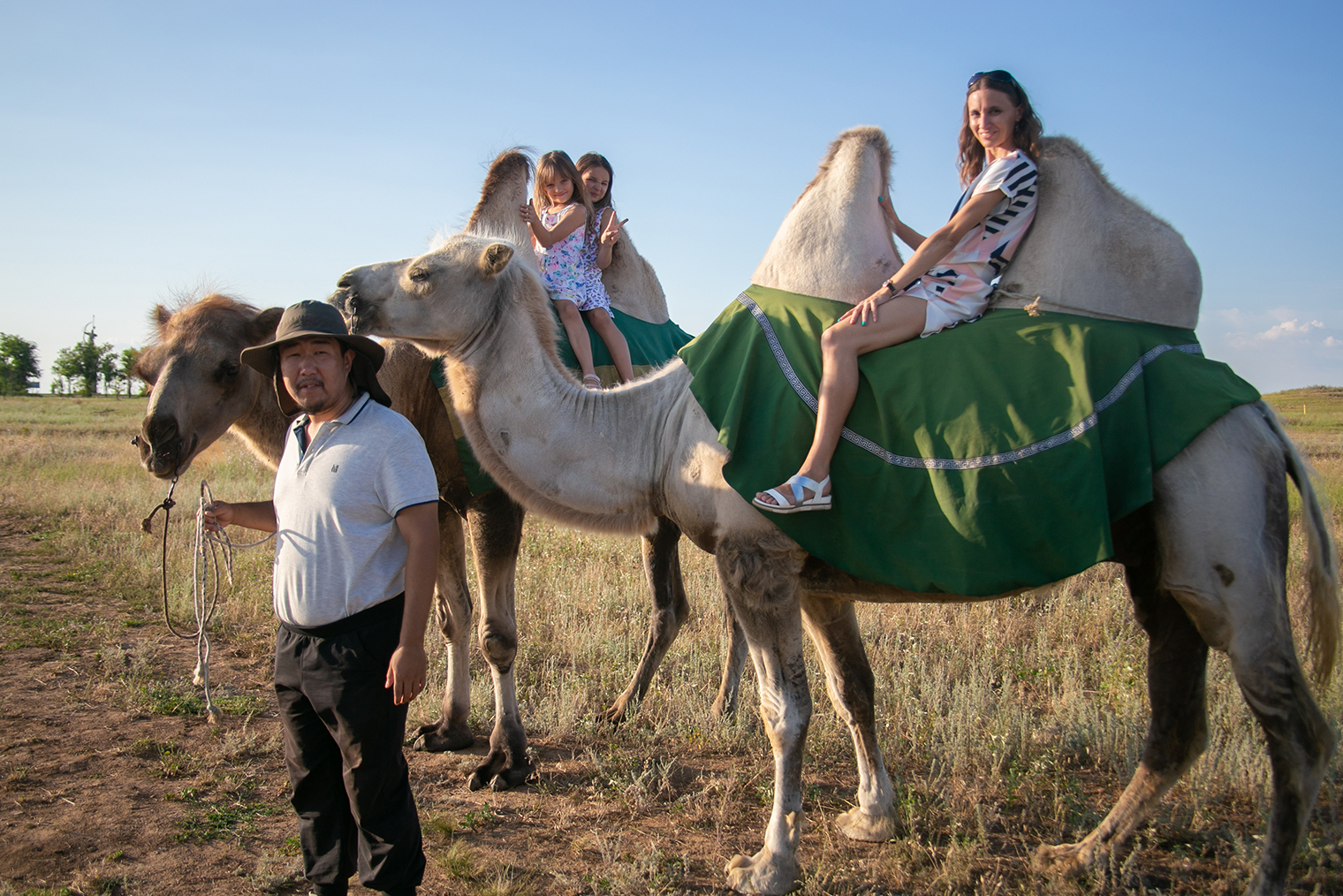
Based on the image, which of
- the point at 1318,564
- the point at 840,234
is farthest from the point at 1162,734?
Answer: the point at 840,234

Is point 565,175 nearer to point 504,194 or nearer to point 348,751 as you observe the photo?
point 504,194

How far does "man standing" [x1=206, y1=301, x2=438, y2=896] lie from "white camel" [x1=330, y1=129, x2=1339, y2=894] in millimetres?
872

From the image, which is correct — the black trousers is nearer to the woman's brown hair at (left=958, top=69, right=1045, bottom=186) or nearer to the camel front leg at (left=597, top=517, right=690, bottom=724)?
the camel front leg at (left=597, top=517, right=690, bottom=724)

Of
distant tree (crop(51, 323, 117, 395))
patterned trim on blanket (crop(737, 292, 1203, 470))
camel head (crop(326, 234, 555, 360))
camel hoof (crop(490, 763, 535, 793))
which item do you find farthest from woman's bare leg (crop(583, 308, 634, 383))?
distant tree (crop(51, 323, 117, 395))

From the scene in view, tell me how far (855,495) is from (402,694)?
192cm

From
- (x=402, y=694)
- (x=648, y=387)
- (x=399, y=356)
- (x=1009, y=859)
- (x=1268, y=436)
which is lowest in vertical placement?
(x=1009, y=859)

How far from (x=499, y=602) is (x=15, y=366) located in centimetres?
9332

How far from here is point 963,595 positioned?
3.31 meters

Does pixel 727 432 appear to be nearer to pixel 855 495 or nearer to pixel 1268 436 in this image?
pixel 855 495

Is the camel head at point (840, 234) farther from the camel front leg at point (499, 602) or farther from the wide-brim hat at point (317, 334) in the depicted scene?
the camel front leg at point (499, 602)

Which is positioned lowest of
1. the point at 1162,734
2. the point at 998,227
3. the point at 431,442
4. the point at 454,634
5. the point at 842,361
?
the point at 1162,734

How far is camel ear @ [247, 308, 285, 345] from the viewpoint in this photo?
187 inches

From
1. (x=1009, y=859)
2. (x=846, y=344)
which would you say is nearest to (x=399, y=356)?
(x=846, y=344)

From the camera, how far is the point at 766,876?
3594mm
